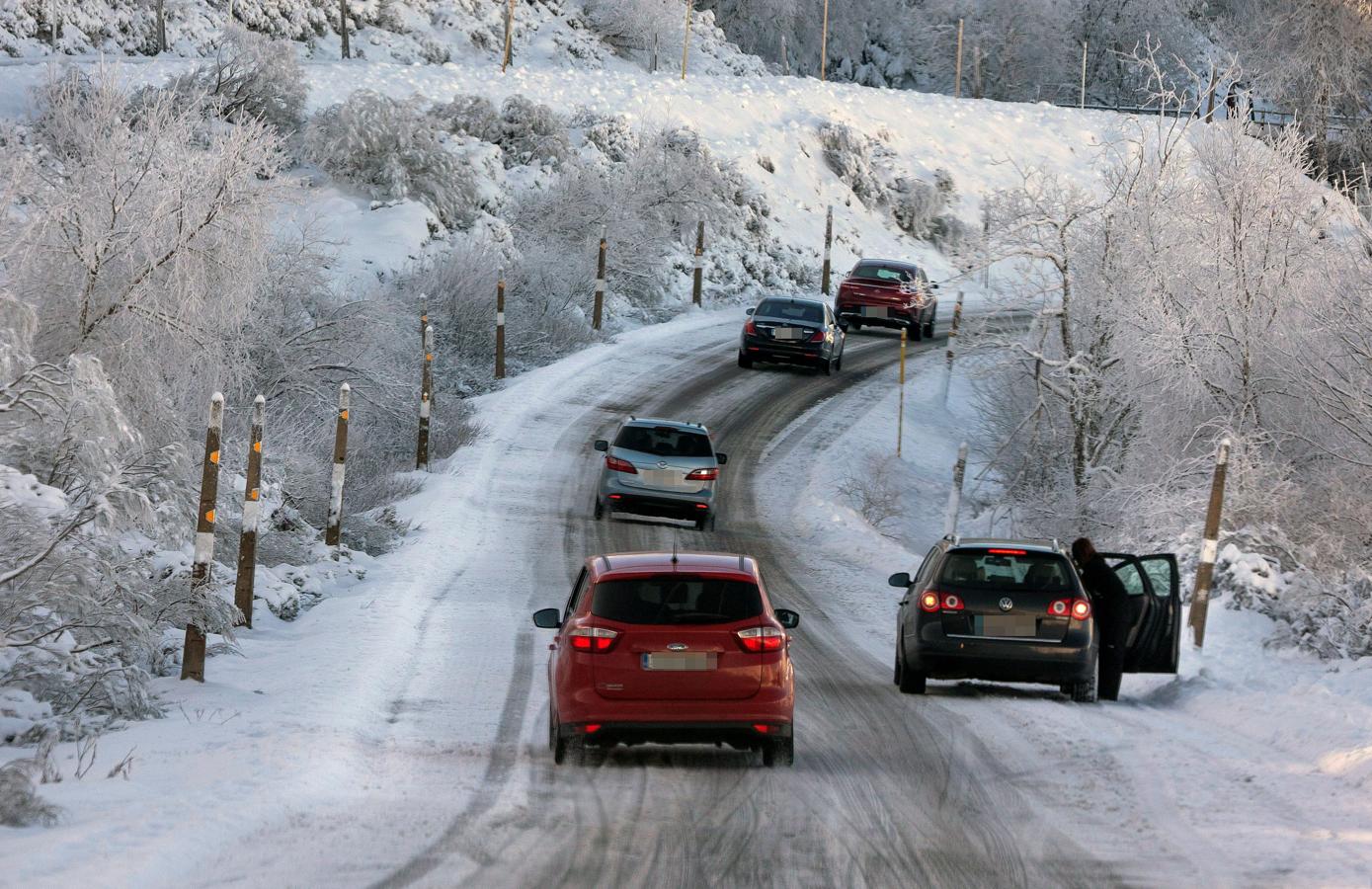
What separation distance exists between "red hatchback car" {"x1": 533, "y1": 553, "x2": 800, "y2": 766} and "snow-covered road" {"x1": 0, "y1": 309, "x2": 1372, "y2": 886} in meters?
0.33

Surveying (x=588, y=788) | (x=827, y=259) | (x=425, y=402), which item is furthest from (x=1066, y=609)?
(x=827, y=259)

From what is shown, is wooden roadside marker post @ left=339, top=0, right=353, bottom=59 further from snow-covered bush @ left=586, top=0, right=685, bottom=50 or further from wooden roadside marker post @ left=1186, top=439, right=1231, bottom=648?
wooden roadside marker post @ left=1186, top=439, right=1231, bottom=648

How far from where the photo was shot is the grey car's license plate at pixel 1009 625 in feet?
44.6

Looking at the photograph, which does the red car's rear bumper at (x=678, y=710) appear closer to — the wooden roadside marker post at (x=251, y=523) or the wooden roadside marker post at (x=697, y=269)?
the wooden roadside marker post at (x=251, y=523)

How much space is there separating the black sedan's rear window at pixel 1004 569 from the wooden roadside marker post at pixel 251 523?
5.92m

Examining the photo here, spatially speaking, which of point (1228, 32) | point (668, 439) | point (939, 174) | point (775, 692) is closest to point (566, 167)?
point (939, 174)

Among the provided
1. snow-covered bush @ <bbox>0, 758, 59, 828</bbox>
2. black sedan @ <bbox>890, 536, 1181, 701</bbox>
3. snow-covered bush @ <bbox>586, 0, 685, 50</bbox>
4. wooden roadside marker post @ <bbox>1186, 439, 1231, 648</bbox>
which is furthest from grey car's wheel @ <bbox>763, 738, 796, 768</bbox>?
snow-covered bush @ <bbox>586, 0, 685, 50</bbox>

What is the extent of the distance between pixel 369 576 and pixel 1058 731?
386 inches

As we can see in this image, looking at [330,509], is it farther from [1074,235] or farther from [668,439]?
[1074,235]

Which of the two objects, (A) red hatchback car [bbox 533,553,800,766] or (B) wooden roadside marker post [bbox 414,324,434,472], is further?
(B) wooden roadside marker post [bbox 414,324,434,472]

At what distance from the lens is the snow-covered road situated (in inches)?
326

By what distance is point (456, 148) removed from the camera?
4750 centimetres

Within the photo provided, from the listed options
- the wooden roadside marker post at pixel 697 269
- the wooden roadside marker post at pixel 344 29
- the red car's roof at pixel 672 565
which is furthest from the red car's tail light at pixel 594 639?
the wooden roadside marker post at pixel 344 29

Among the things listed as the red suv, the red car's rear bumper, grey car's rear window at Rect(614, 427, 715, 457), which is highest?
the red suv
